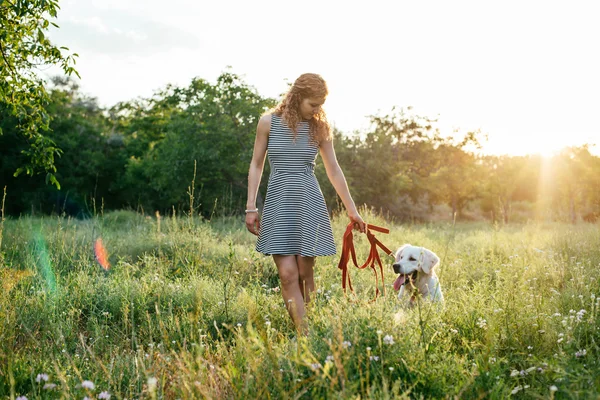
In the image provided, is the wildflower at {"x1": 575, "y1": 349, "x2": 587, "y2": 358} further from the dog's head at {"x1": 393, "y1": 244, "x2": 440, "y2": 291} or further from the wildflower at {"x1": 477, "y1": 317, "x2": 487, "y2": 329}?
the dog's head at {"x1": 393, "y1": 244, "x2": 440, "y2": 291}

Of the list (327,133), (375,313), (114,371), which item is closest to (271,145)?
(327,133)

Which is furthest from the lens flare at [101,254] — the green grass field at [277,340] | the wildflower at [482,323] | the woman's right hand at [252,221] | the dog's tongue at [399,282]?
the wildflower at [482,323]

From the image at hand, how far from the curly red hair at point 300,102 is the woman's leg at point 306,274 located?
0.92 meters

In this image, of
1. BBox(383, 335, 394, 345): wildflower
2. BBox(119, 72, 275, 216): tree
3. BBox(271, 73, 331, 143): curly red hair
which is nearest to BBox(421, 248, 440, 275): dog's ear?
BBox(271, 73, 331, 143): curly red hair

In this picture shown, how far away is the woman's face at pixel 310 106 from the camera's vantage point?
12.7 ft

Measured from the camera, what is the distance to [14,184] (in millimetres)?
26484

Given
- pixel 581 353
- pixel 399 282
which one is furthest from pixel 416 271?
pixel 581 353

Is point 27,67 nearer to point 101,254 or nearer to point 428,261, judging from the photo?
point 101,254

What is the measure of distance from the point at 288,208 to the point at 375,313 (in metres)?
1.20

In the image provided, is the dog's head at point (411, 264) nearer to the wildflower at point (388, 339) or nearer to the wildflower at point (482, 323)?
the wildflower at point (482, 323)

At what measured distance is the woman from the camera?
3.86 m

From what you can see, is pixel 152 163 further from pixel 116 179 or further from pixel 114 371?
pixel 114 371

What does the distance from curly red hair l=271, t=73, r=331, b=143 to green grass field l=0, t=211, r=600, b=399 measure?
1282 millimetres

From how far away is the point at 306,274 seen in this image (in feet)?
13.1
